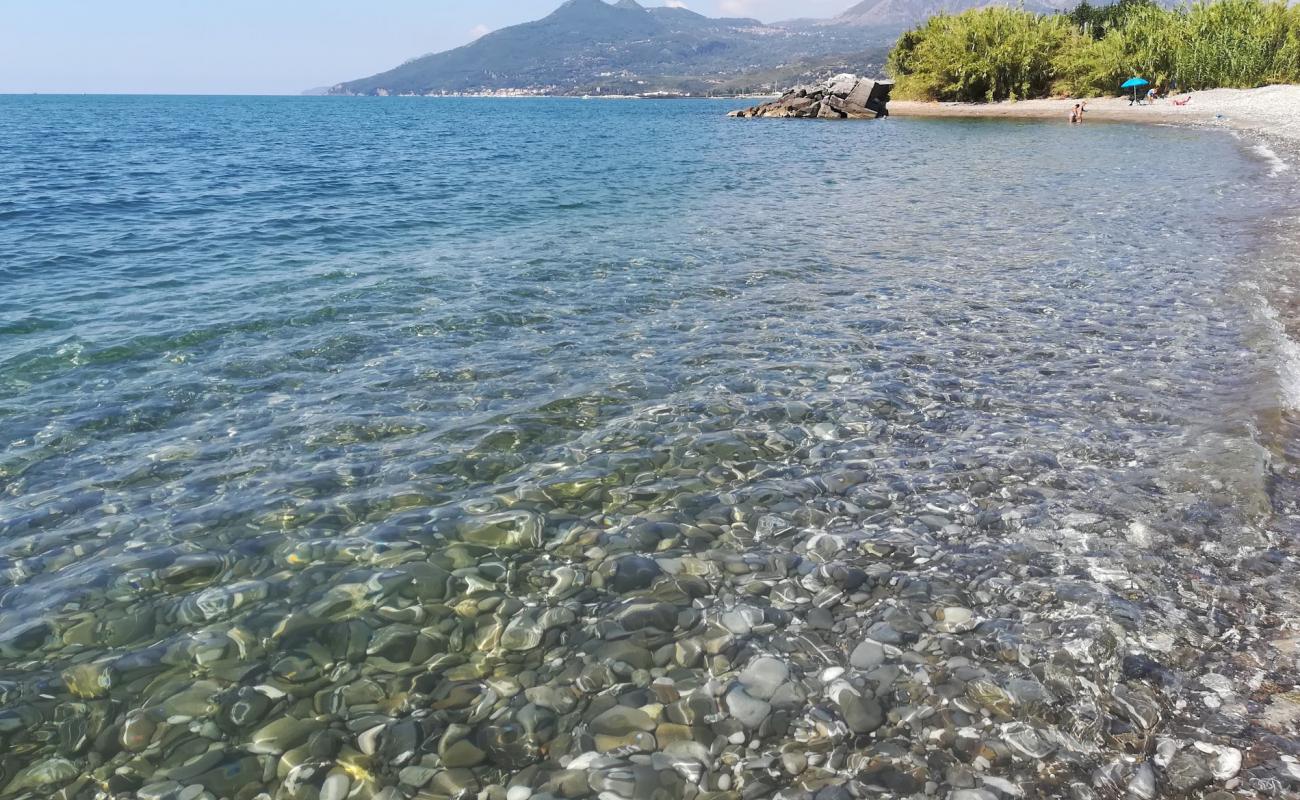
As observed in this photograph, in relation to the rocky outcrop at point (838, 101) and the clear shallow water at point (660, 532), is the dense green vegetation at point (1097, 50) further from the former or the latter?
the clear shallow water at point (660, 532)

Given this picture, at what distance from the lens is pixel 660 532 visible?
6.42 m

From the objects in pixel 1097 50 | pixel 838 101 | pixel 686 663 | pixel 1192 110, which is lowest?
pixel 686 663

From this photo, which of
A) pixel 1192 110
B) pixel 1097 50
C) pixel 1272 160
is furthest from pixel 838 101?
pixel 1272 160

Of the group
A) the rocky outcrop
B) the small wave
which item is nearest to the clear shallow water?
the small wave

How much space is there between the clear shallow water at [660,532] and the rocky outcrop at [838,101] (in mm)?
87016

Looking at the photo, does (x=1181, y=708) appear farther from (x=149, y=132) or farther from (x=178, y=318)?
(x=149, y=132)

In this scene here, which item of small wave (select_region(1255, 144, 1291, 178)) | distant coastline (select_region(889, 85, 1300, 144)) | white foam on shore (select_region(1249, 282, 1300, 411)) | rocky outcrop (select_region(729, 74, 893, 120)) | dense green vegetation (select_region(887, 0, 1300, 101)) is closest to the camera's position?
white foam on shore (select_region(1249, 282, 1300, 411))

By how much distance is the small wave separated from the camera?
92.4 feet

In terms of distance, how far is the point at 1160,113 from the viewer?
64.8m

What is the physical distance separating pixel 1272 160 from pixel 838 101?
72.5 meters

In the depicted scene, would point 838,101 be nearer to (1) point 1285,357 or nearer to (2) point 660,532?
(1) point 1285,357

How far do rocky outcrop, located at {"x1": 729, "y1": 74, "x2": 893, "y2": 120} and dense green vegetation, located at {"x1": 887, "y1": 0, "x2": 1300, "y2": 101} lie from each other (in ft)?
34.5

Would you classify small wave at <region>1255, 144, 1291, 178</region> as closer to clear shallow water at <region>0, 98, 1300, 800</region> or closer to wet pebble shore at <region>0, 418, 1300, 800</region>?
clear shallow water at <region>0, 98, 1300, 800</region>

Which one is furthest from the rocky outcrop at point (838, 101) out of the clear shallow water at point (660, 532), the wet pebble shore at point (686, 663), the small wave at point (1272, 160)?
the wet pebble shore at point (686, 663)
